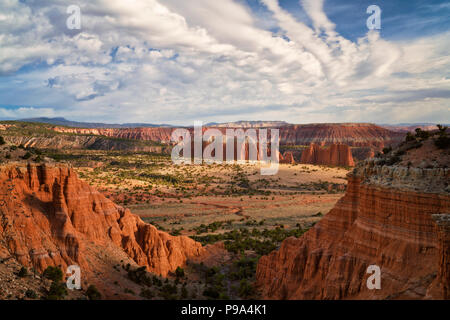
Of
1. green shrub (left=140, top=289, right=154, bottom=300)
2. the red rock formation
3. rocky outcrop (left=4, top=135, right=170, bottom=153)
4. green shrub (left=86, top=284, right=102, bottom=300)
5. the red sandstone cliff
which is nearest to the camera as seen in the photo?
the red sandstone cliff

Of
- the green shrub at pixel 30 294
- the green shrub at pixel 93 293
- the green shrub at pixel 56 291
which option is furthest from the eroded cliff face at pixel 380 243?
the green shrub at pixel 30 294

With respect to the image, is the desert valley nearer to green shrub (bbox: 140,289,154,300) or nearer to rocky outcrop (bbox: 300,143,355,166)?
green shrub (bbox: 140,289,154,300)

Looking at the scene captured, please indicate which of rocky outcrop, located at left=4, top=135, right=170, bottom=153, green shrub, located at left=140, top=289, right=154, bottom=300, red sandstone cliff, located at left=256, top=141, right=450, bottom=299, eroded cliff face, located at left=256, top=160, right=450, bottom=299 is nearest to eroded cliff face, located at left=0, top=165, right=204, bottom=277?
green shrub, located at left=140, top=289, right=154, bottom=300

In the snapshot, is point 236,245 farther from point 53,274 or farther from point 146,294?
point 53,274

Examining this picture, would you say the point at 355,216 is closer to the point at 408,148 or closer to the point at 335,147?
the point at 408,148

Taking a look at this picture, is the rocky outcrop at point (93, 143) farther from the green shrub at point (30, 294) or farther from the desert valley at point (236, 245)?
the green shrub at point (30, 294)
